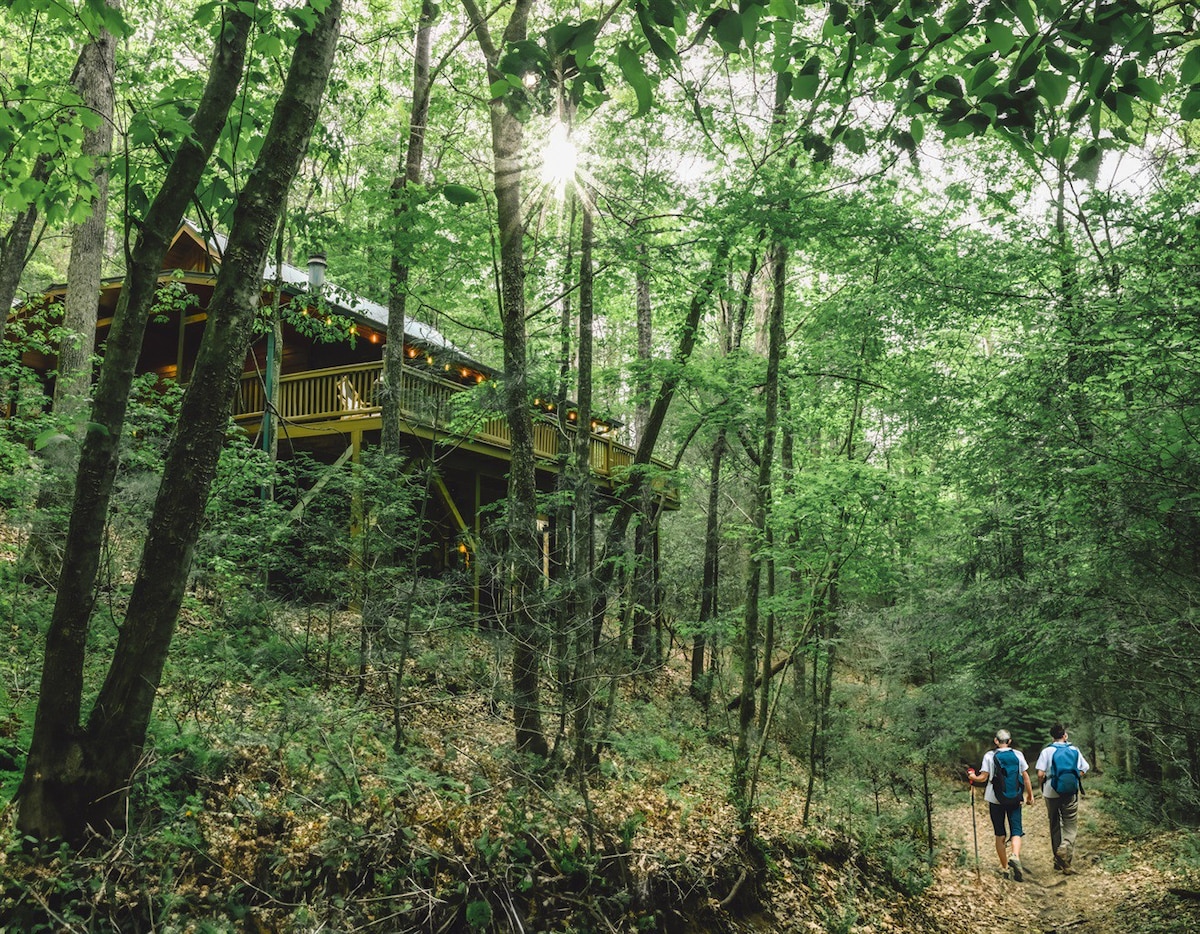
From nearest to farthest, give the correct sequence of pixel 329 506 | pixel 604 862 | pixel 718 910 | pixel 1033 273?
pixel 604 862, pixel 718 910, pixel 329 506, pixel 1033 273

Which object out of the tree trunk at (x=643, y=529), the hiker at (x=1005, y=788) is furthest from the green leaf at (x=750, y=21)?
the hiker at (x=1005, y=788)

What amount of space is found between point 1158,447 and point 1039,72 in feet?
16.9

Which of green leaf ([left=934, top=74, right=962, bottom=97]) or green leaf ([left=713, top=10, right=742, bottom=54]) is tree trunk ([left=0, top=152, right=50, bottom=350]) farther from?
green leaf ([left=934, top=74, right=962, bottom=97])

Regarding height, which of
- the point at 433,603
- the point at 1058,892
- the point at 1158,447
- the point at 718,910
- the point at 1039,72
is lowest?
the point at 1058,892

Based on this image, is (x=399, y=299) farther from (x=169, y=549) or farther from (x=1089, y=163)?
(x=1089, y=163)

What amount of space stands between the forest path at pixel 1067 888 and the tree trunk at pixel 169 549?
8.24 m

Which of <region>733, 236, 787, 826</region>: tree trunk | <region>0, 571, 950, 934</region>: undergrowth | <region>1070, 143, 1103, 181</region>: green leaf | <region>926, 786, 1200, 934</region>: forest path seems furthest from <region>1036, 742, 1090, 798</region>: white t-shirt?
<region>1070, 143, 1103, 181</region>: green leaf

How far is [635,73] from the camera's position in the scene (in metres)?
2.23

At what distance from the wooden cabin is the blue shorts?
21.0 ft

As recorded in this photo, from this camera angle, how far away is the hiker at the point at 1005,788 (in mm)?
9422

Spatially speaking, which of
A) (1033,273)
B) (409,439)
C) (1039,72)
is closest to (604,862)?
(1039,72)

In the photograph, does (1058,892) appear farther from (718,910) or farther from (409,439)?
(409,439)

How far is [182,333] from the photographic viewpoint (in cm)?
1563

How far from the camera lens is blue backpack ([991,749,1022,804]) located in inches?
371
